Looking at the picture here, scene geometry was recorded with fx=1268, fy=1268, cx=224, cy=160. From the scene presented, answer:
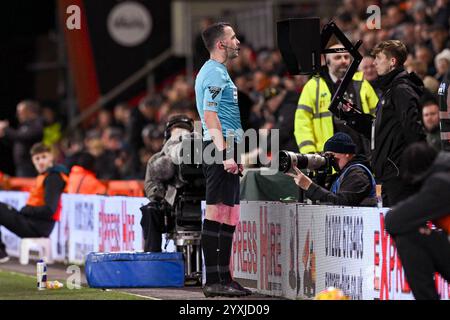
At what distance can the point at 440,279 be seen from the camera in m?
9.17

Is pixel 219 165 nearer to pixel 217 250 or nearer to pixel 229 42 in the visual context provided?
pixel 217 250

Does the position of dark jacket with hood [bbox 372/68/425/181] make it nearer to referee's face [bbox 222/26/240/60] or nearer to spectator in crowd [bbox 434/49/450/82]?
referee's face [bbox 222/26/240/60]

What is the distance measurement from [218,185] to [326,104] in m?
1.98

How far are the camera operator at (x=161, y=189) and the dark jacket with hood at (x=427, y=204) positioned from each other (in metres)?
3.94

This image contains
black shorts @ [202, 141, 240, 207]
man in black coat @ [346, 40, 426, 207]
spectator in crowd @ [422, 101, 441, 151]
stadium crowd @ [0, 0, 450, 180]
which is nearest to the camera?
man in black coat @ [346, 40, 426, 207]

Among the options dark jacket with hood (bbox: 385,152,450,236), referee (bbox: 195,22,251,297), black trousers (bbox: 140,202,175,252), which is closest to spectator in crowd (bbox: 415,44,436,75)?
black trousers (bbox: 140,202,175,252)

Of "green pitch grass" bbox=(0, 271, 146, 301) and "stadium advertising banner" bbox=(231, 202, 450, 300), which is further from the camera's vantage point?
"green pitch grass" bbox=(0, 271, 146, 301)

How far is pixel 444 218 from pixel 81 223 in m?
8.14

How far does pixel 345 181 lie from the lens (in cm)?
1070

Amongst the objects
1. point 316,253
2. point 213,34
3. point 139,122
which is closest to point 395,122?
point 316,253

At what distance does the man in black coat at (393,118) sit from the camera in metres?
10.1

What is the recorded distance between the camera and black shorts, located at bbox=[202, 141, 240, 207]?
35.1 ft

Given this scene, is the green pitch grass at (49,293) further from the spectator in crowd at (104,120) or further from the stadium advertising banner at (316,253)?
the spectator in crowd at (104,120)

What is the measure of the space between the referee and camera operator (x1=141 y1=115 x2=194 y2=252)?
1194 mm
